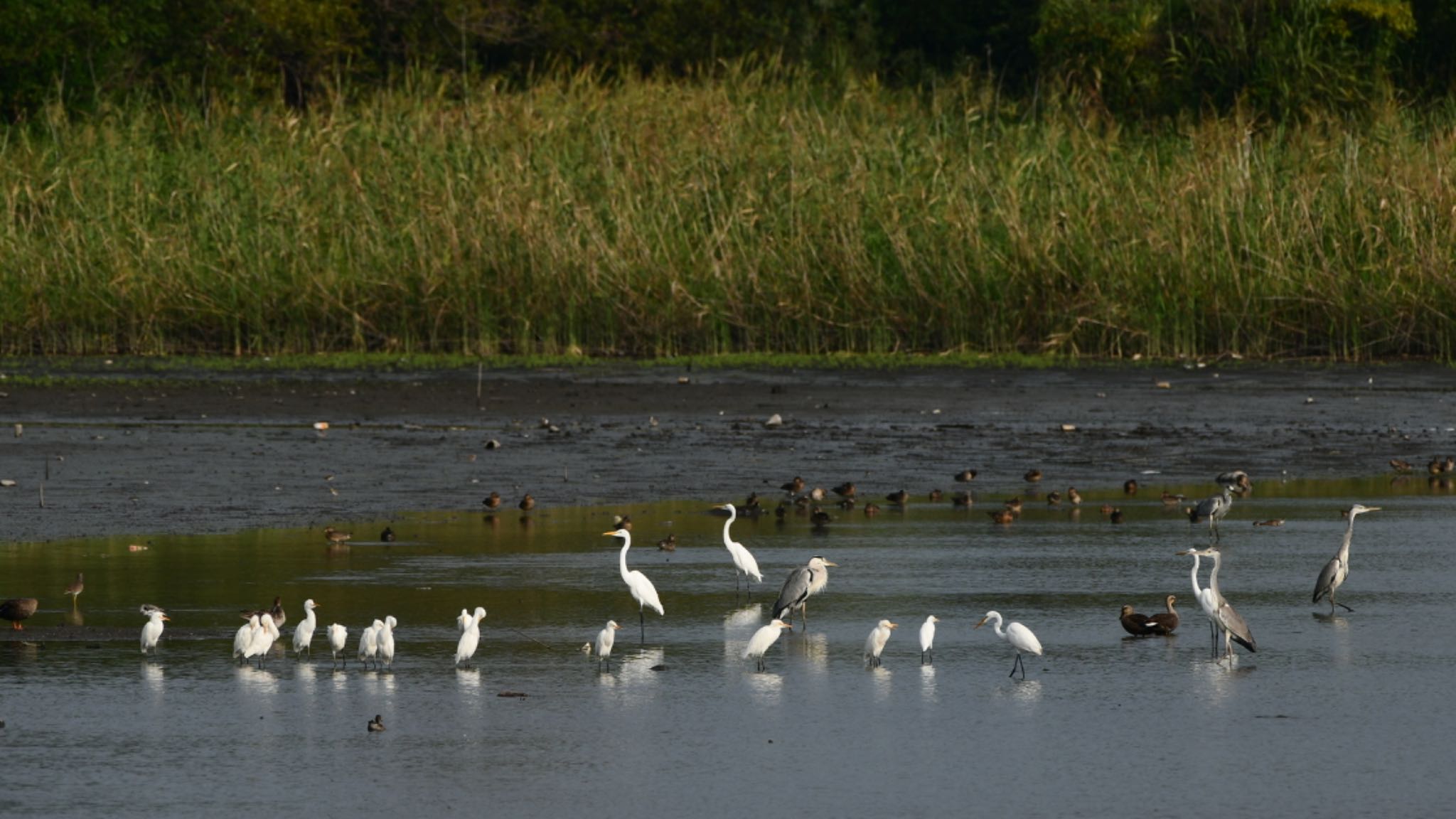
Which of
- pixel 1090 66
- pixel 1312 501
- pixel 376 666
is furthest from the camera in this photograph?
pixel 1090 66

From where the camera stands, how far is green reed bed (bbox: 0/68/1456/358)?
72.2 ft

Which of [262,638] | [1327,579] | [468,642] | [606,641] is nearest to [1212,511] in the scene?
[1327,579]

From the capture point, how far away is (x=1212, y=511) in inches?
454

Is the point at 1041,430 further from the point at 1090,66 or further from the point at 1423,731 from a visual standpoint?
the point at 1090,66

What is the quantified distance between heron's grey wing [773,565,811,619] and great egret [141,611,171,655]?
231cm

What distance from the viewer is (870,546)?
1112cm

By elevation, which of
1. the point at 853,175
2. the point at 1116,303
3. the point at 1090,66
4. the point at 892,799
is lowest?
the point at 892,799

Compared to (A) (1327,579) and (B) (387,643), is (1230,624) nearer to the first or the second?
(A) (1327,579)

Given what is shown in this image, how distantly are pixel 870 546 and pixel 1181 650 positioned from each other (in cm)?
292

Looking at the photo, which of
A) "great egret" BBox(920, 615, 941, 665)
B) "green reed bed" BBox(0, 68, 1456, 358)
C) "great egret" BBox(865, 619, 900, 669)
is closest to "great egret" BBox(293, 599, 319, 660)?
"great egret" BBox(865, 619, 900, 669)

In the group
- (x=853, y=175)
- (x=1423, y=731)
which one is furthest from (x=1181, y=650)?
(x=853, y=175)

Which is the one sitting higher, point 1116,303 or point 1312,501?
point 1116,303

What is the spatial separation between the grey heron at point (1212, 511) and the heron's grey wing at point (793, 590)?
3.54m

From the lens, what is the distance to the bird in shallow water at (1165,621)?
864 centimetres
